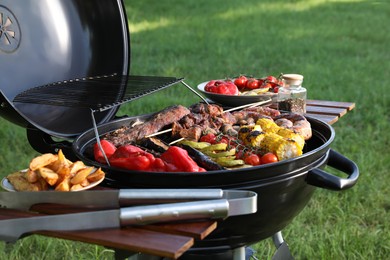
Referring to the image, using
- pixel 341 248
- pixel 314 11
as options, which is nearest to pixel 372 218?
pixel 341 248

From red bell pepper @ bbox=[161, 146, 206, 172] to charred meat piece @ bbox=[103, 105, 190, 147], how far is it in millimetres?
306

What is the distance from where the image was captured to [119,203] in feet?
5.25

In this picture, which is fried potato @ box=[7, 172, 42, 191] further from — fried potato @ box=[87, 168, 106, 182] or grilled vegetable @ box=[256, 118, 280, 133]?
grilled vegetable @ box=[256, 118, 280, 133]

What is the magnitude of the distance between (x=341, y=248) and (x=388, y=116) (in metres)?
2.69

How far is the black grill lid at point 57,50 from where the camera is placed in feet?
7.34

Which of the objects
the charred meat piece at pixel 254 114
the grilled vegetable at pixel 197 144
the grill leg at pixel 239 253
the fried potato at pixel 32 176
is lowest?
the grill leg at pixel 239 253

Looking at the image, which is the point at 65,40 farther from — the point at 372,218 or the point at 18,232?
the point at 372,218

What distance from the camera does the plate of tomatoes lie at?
8.89ft

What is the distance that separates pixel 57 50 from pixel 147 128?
1.91 ft

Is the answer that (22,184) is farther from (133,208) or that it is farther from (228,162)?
(228,162)

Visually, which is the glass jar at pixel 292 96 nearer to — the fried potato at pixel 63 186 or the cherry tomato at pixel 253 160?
the cherry tomato at pixel 253 160

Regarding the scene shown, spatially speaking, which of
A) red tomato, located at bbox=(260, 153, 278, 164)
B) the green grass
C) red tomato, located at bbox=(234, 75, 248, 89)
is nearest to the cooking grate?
red tomato, located at bbox=(260, 153, 278, 164)

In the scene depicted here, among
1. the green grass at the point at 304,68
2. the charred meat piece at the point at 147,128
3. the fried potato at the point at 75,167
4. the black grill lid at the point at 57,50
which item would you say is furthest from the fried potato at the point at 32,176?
the green grass at the point at 304,68

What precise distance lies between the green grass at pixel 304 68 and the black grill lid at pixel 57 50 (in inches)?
47.7
